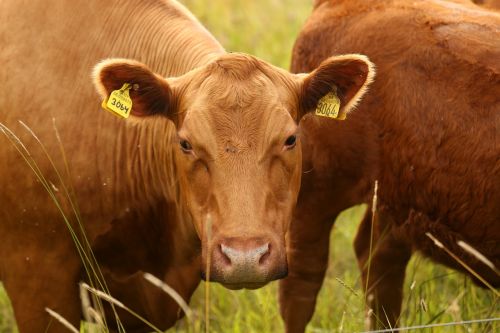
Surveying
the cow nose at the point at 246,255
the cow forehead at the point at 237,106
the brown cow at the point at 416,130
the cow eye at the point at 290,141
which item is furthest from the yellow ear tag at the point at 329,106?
the cow nose at the point at 246,255

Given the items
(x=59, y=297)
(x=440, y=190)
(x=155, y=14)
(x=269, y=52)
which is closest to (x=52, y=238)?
(x=59, y=297)

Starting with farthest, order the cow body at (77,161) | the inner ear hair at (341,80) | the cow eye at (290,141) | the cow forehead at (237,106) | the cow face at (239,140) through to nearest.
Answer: the cow body at (77,161) → the inner ear hair at (341,80) → the cow eye at (290,141) → the cow forehead at (237,106) → the cow face at (239,140)

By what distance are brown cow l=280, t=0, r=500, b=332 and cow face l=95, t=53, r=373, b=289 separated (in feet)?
1.94

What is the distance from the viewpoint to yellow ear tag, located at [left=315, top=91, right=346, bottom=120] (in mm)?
4591

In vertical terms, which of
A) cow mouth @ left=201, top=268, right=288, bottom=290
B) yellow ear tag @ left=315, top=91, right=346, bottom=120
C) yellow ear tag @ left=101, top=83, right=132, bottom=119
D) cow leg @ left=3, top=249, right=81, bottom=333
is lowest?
cow leg @ left=3, top=249, right=81, bottom=333

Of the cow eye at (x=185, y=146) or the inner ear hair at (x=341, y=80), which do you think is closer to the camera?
the cow eye at (x=185, y=146)

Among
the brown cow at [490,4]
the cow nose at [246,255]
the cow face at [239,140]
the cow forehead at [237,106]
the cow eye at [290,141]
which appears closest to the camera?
the cow nose at [246,255]

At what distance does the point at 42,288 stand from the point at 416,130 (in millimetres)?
2015

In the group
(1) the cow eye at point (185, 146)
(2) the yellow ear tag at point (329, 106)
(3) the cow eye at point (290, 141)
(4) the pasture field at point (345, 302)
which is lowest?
(4) the pasture field at point (345, 302)

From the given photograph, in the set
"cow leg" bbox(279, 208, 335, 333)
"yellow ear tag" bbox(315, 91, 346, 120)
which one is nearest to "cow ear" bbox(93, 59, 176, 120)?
"yellow ear tag" bbox(315, 91, 346, 120)

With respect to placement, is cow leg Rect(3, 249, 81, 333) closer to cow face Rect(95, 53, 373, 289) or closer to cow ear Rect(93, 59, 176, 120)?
cow face Rect(95, 53, 373, 289)

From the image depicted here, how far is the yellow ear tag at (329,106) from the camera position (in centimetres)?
459

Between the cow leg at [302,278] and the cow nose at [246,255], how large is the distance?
5.98 feet

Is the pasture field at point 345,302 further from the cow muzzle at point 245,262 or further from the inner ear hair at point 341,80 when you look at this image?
Result: the inner ear hair at point 341,80
